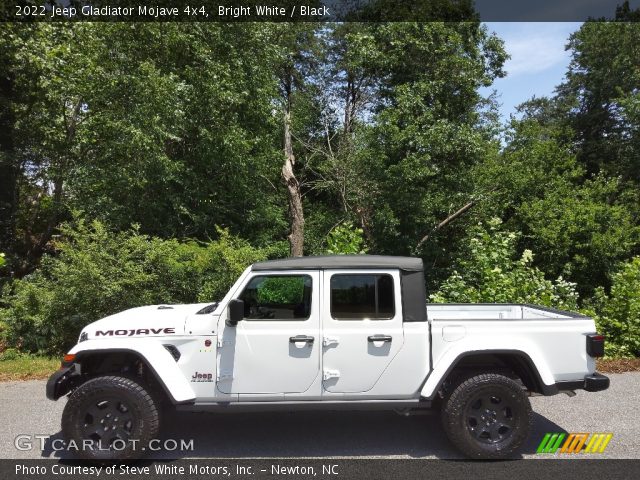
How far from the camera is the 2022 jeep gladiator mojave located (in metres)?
4.64

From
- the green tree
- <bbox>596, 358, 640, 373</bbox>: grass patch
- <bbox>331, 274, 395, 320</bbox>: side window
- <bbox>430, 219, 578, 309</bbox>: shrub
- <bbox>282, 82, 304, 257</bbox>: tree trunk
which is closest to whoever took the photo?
<bbox>331, 274, 395, 320</bbox>: side window

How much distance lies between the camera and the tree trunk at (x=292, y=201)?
1802 centimetres

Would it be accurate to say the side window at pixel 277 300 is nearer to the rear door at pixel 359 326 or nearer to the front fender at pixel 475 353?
the rear door at pixel 359 326

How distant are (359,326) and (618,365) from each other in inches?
214

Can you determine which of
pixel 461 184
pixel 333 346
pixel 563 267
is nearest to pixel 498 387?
pixel 333 346

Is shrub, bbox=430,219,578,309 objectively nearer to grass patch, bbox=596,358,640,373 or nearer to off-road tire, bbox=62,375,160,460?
grass patch, bbox=596,358,640,373

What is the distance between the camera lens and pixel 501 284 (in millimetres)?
9969

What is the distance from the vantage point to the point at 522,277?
10.5 meters

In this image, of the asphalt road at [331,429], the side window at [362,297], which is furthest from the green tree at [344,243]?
the side window at [362,297]

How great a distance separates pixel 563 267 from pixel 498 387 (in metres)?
11.9

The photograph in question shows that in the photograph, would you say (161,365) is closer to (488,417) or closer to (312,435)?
(312,435)

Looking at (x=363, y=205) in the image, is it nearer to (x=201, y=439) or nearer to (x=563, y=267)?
(x=563, y=267)

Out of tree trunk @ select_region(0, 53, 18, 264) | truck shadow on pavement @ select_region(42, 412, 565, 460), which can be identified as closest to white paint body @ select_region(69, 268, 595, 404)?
truck shadow on pavement @ select_region(42, 412, 565, 460)

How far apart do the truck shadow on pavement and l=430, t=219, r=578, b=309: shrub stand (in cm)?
416
